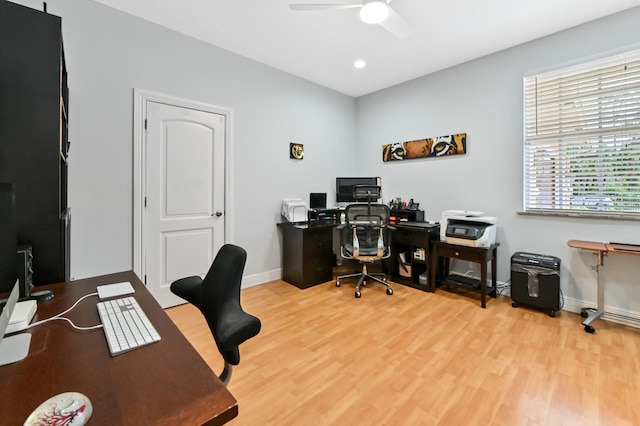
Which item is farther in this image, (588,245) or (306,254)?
(306,254)

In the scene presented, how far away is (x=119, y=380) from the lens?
2.27 feet

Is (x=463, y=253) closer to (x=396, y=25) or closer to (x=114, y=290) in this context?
(x=396, y=25)

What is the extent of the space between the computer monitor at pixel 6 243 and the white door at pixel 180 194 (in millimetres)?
2058

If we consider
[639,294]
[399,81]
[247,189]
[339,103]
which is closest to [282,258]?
[247,189]

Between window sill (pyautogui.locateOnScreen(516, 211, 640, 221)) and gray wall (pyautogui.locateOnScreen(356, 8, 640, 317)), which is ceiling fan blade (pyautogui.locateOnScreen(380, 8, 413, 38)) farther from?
window sill (pyautogui.locateOnScreen(516, 211, 640, 221))

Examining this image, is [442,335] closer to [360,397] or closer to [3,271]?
[360,397]

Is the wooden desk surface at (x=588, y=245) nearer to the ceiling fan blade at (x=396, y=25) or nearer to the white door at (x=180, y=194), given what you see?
the ceiling fan blade at (x=396, y=25)

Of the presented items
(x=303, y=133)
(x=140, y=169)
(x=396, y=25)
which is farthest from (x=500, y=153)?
(x=140, y=169)

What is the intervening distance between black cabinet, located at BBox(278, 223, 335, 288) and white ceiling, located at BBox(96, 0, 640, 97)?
210cm

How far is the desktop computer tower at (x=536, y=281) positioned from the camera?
2.62m

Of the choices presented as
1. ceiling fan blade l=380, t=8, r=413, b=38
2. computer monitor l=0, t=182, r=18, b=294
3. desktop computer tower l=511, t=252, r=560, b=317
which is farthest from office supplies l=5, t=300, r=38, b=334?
desktop computer tower l=511, t=252, r=560, b=317

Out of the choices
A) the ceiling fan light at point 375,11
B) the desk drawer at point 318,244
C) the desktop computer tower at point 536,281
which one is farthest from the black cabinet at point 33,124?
the desktop computer tower at point 536,281

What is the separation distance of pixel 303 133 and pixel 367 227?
1698mm

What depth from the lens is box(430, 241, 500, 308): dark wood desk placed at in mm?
2875
